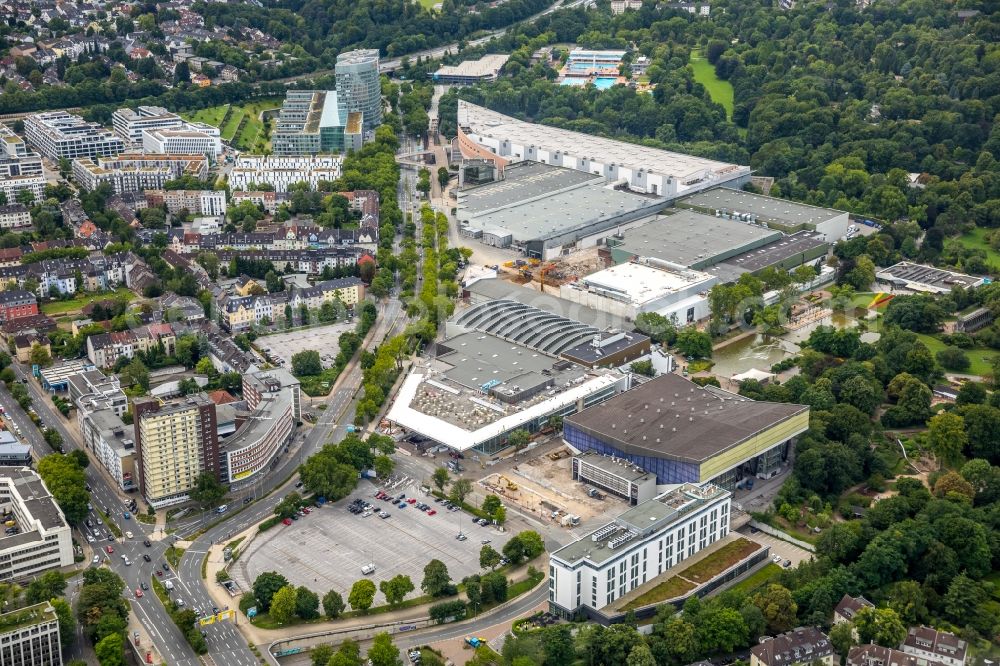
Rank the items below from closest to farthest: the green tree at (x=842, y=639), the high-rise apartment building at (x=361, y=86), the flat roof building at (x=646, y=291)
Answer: the green tree at (x=842, y=639), the flat roof building at (x=646, y=291), the high-rise apartment building at (x=361, y=86)

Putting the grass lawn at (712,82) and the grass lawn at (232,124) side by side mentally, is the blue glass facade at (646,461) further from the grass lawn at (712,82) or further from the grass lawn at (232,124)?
the grass lawn at (712,82)

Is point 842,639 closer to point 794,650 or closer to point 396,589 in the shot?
point 794,650

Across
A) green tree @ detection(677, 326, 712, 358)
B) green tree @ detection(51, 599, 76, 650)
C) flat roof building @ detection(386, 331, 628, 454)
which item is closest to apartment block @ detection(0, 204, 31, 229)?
flat roof building @ detection(386, 331, 628, 454)

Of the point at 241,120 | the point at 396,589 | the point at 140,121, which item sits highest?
the point at 140,121

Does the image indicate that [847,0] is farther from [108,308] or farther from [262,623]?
[262,623]

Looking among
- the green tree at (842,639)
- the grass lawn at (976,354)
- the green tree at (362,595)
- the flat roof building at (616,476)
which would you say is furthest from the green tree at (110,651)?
the grass lawn at (976,354)

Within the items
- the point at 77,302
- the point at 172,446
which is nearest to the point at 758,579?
the point at 172,446
